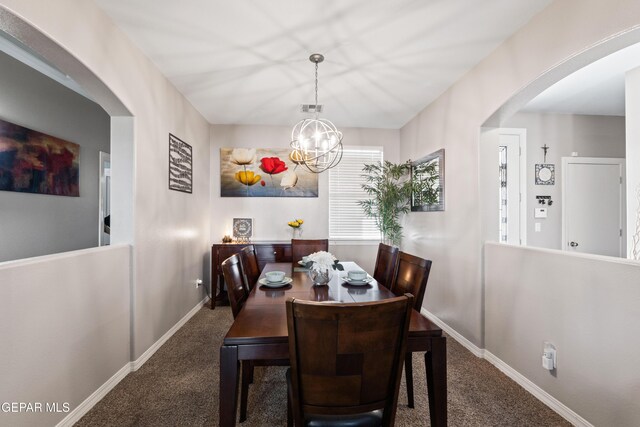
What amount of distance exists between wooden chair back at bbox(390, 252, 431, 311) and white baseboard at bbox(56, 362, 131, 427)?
7.20 ft

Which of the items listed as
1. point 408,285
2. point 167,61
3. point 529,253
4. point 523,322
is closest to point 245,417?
point 408,285

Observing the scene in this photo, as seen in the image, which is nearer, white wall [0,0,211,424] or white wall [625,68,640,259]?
white wall [0,0,211,424]

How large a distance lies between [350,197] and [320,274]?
2758 mm

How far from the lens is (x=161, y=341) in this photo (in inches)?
112

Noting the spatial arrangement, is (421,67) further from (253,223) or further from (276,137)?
(253,223)

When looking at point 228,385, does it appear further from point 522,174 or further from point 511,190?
point 522,174

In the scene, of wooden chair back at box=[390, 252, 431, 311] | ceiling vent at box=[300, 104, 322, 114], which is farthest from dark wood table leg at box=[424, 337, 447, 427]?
ceiling vent at box=[300, 104, 322, 114]

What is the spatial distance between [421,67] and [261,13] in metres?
1.55

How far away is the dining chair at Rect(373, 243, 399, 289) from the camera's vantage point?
97.4 inches

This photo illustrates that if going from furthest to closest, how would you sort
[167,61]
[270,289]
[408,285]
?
[167,61] < [270,289] < [408,285]

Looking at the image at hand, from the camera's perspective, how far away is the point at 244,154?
4484 millimetres

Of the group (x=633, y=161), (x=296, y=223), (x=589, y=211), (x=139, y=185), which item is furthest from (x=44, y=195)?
(x=589, y=211)

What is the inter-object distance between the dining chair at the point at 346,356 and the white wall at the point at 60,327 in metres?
1.44

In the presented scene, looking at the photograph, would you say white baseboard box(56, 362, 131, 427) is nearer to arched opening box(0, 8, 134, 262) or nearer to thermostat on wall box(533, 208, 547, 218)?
arched opening box(0, 8, 134, 262)
